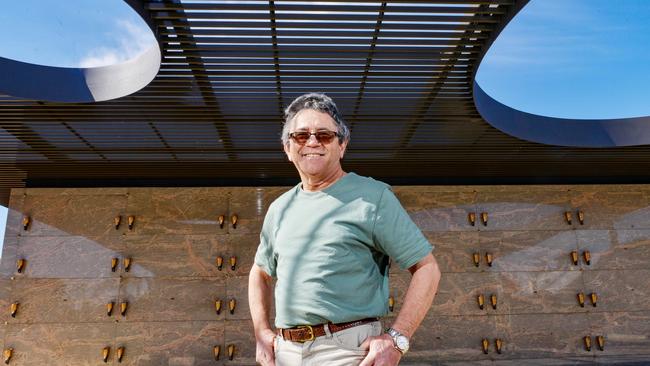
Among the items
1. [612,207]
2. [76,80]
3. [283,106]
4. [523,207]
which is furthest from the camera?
[612,207]

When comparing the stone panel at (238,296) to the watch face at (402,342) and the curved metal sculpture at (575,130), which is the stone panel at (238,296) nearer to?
the curved metal sculpture at (575,130)

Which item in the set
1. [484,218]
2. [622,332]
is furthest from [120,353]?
[622,332]

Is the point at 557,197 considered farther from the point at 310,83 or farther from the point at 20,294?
the point at 20,294

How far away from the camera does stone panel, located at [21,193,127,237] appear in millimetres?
8977

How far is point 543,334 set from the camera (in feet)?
29.1

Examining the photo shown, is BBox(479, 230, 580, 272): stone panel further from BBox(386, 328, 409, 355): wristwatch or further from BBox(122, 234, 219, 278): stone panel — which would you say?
BBox(386, 328, 409, 355): wristwatch

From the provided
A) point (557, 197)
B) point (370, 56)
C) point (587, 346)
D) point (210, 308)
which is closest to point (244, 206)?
point (210, 308)

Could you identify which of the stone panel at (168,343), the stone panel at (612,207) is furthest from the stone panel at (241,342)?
the stone panel at (612,207)

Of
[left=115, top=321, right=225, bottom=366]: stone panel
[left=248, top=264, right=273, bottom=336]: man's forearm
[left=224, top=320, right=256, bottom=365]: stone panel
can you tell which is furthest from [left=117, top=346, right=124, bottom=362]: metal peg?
[left=248, top=264, right=273, bottom=336]: man's forearm

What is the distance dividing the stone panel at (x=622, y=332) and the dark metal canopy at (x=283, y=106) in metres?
2.57

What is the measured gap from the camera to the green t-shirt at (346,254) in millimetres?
1464

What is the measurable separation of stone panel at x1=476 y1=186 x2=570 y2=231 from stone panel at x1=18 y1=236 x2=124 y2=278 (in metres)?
6.56

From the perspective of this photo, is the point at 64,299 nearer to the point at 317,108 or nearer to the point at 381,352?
the point at 317,108

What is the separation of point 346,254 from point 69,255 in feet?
28.3
